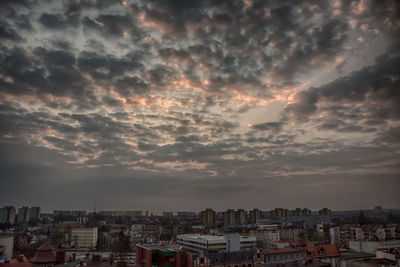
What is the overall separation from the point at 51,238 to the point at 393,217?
469 ft

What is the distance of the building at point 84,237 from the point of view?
118m

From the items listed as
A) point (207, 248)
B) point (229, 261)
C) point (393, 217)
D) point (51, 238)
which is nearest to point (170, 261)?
point (229, 261)

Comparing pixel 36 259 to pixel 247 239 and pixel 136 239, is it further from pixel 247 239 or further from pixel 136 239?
pixel 136 239

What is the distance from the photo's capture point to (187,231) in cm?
14025

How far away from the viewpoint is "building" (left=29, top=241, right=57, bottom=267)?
125 feet

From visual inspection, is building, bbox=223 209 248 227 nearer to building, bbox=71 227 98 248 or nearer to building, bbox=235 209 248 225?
building, bbox=235 209 248 225

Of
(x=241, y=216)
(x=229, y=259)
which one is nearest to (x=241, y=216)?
(x=241, y=216)

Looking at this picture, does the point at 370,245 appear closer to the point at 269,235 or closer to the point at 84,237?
the point at 269,235

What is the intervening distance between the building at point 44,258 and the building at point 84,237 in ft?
275

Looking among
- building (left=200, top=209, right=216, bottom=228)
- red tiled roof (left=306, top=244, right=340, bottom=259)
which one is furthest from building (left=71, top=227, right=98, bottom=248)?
red tiled roof (left=306, top=244, right=340, bottom=259)

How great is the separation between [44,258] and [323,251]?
139ft

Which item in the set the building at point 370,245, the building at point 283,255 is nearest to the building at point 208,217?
the building at point 283,255

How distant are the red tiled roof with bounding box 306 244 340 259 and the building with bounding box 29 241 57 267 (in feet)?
130

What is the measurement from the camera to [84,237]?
12062 centimetres
